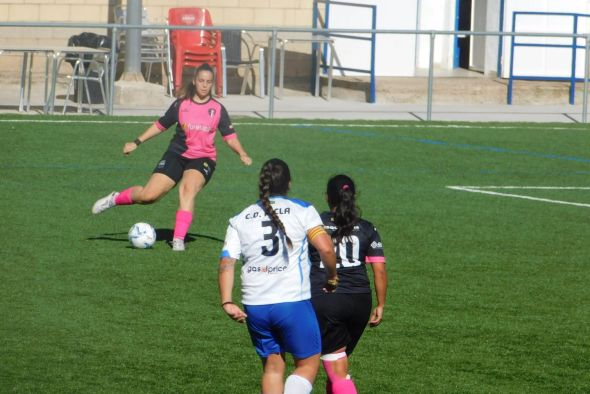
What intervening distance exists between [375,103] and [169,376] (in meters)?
18.5

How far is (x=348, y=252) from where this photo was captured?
7.60 meters

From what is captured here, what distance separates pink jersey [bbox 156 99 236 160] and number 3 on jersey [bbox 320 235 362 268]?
5.01 meters

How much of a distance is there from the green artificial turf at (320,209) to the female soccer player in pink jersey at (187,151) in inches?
19.3

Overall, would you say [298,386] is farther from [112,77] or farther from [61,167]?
[112,77]

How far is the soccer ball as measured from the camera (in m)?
12.5

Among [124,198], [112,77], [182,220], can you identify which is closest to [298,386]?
[182,220]

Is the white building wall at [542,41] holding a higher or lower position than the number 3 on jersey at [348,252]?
higher

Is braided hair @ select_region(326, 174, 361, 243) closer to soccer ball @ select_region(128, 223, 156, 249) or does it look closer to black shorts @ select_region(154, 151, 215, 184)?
black shorts @ select_region(154, 151, 215, 184)

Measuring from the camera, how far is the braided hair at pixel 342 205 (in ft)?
24.6

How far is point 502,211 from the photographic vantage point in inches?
613

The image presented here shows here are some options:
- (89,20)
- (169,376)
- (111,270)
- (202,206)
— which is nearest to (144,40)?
(89,20)

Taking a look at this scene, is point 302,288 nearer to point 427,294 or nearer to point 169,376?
point 169,376

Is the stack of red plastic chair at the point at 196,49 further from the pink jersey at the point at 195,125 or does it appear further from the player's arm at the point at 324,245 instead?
the player's arm at the point at 324,245

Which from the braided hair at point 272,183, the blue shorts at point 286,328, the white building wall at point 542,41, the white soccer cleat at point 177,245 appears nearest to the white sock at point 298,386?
the blue shorts at point 286,328
